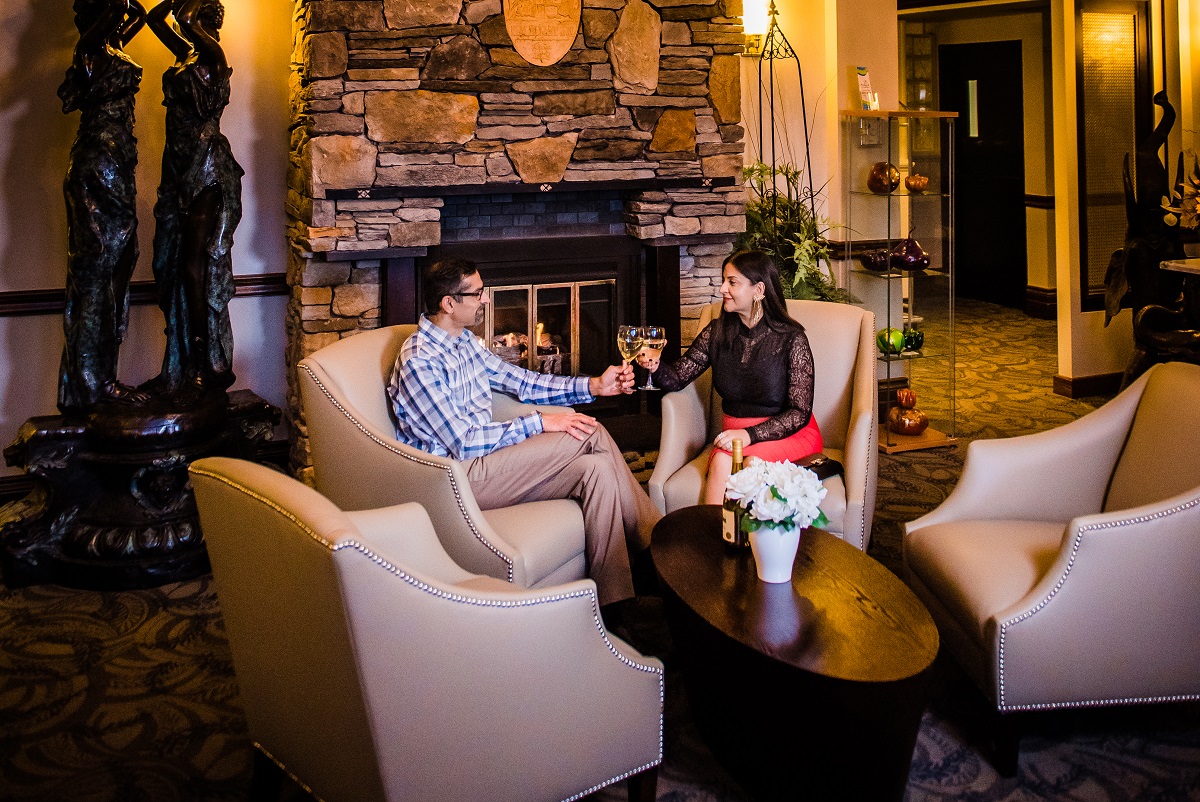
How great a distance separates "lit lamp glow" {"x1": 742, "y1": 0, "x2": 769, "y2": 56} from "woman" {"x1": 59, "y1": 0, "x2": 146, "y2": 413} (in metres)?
2.76

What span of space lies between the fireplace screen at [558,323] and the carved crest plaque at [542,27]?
102 cm

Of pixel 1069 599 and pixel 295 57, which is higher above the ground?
pixel 295 57

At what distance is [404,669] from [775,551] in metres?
1.02

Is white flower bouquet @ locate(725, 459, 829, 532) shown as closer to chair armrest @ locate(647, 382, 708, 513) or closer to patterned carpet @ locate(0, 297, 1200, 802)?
patterned carpet @ locate(0, 297, 1200, 802)

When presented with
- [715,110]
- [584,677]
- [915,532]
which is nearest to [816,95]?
[715,110]

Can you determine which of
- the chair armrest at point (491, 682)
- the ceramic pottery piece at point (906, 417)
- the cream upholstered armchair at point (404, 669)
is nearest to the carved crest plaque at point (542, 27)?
the ceramic pottery piece at point (906, 417)

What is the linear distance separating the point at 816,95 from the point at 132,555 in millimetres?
3888

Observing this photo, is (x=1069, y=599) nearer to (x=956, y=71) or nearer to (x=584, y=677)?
(x=584, y=677)

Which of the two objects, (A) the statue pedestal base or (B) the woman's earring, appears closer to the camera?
(B) the woman's earring

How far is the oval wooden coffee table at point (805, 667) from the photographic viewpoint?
2328 millimetres

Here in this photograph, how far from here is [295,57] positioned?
4805mm

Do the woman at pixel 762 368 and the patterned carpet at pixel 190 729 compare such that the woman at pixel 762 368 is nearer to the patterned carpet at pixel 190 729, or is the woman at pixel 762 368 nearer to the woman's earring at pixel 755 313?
the woman's earring at pixel 755 313

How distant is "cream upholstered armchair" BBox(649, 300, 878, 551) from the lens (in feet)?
11.7

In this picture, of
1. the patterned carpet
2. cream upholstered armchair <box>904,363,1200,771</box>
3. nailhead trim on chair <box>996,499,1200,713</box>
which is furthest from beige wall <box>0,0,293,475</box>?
nailhead trim on chair <box>996,499,1200,713</box>
